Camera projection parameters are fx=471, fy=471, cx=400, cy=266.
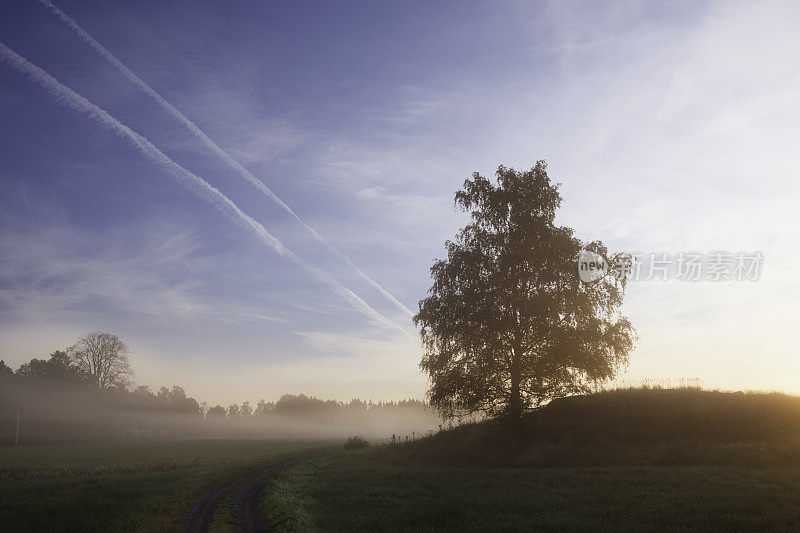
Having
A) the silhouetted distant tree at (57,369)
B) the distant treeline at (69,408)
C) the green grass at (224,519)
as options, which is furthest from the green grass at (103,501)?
the silhouetted distant tree at (57,369)

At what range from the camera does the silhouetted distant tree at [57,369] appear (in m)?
127

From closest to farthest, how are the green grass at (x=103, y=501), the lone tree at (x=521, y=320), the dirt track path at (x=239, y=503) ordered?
the dirt track path at (x=239, y=503) → the green grass at (x=103, y=501) → the lone tree at (x=521, y=320)

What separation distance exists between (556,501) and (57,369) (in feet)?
494

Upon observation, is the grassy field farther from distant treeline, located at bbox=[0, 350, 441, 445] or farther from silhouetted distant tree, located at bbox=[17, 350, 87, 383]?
silhouetted distant tree, located at bbox=[17, 350, 87, 383]

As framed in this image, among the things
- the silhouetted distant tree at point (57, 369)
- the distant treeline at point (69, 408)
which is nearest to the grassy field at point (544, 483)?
the distant treeline at point (69, 408)

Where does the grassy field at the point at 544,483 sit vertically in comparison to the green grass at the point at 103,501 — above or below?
above

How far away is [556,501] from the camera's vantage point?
1830cm

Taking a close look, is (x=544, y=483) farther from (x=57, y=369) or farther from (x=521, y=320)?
(x=57, y=369)

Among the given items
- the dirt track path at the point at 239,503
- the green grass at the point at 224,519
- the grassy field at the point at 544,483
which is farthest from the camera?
the dirt track path at the point at 239,503

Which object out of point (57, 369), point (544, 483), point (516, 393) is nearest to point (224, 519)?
point (544, 483)

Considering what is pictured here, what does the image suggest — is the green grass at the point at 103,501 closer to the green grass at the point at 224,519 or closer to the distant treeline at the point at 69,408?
the green grass at the point at 224,519

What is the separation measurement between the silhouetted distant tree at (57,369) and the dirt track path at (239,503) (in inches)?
4695

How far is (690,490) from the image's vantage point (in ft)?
58.4

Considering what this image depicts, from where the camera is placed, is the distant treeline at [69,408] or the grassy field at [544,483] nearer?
the grassy field at [544,483]
